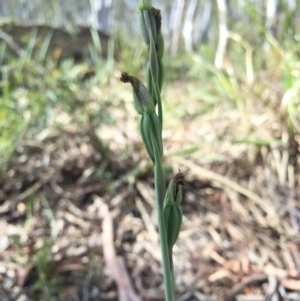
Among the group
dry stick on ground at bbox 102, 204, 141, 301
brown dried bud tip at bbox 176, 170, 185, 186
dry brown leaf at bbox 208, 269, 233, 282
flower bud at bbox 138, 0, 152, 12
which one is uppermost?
flower bud at bbox 138, 0, 152, 12

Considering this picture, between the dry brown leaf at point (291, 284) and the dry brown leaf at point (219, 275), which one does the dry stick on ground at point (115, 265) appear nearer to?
the dry brown leaf at point (219, 275)

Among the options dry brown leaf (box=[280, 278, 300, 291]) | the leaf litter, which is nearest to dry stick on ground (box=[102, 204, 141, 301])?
the leaf litter

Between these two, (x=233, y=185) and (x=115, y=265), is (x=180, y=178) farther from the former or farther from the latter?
(x=233, y=185)

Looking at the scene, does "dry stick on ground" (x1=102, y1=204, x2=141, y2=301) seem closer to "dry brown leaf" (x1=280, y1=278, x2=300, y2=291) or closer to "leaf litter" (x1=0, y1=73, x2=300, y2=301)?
"leaf litter" (x1=0, y1=73, x2=300, y2=301)

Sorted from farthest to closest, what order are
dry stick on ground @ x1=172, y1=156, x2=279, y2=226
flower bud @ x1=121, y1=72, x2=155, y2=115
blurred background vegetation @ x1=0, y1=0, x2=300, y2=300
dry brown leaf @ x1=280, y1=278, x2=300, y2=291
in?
blurred background vegetation @ x1=0, y1=0, x2=300, y2=300 → dry stick on ground @ x1=172, y1=156, x2=279, y2=226 → dry brown leaf @ x1=280, y1=278, x2=300, y2=291 → flower bud @ x1=121, y1=72, x2=155, y2=115

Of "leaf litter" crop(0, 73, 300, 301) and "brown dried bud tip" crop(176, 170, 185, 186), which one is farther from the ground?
"brown dried bud tip" crop(176, 170, 185, 186)

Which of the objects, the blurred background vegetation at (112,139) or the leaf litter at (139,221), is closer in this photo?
the leaf litter at (139,221)

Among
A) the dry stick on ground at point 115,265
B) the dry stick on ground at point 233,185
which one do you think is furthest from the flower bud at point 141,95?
the dry stick on ground at point 233,185

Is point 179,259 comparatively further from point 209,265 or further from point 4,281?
point 4,281
